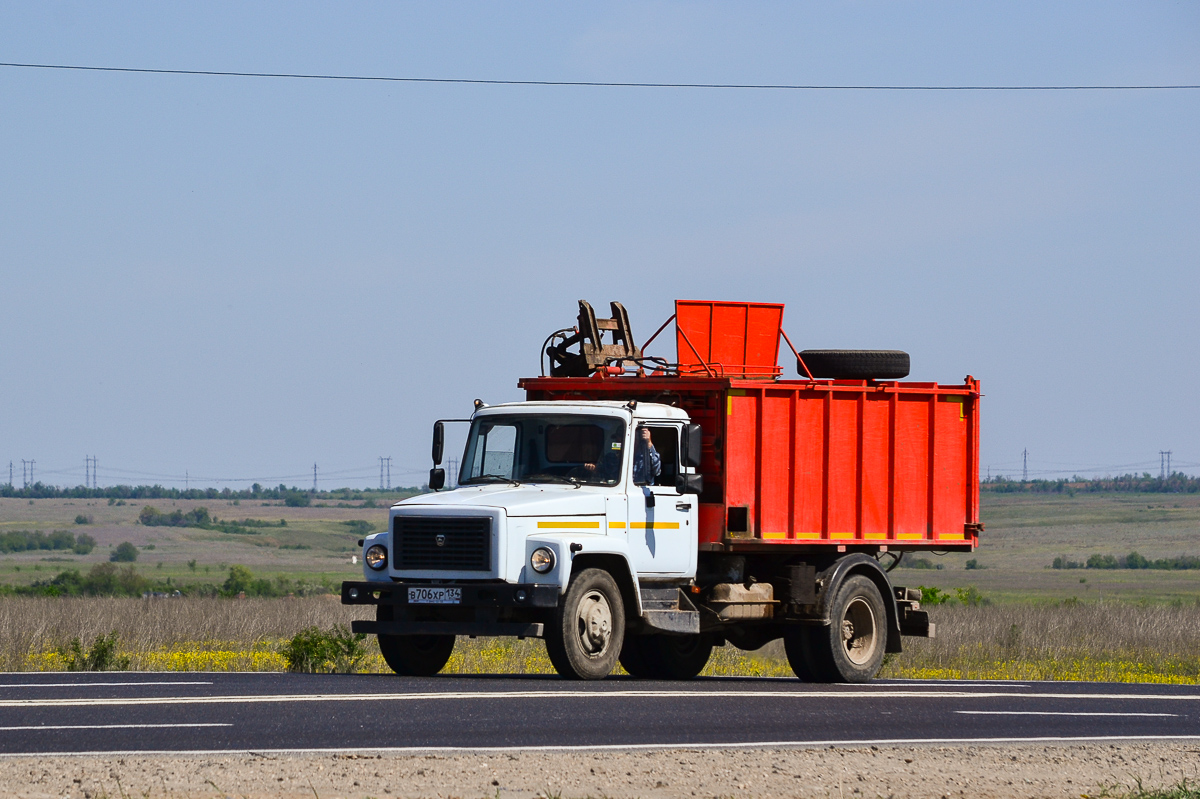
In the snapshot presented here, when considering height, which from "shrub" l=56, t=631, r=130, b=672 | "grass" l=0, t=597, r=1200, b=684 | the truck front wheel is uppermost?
the truck front wheel

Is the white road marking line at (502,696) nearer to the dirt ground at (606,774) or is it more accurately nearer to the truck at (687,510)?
the truck at (687,510)

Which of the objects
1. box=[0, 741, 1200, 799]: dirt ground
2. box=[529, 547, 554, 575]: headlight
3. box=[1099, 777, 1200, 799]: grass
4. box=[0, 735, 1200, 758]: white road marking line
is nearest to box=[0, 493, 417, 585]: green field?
box=[529, 547, 554, 575]: headlight

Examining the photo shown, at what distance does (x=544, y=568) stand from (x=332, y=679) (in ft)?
7.01

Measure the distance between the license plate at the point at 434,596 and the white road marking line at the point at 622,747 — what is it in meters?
4.92

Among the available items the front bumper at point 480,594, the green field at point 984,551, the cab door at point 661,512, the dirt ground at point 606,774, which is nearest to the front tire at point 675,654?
the cab door at point 661,512

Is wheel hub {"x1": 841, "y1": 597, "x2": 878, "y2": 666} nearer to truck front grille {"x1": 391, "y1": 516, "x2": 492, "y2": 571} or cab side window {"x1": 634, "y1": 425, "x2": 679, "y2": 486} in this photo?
cab side window {"x1": 634, "y1": 425, "x2": 679, "y2": 486}

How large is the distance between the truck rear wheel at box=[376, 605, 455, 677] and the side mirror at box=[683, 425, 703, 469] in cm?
289

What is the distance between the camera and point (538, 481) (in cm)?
1739

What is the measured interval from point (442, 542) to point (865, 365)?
5837 mm

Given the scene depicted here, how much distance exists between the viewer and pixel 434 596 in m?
16.2

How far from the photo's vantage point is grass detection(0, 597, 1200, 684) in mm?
23984

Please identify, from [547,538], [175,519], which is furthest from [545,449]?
[175,519]

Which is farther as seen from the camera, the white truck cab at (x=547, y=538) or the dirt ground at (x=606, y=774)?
the white truck cab at (x=547, y=538)

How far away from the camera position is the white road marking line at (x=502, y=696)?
43.2ft
